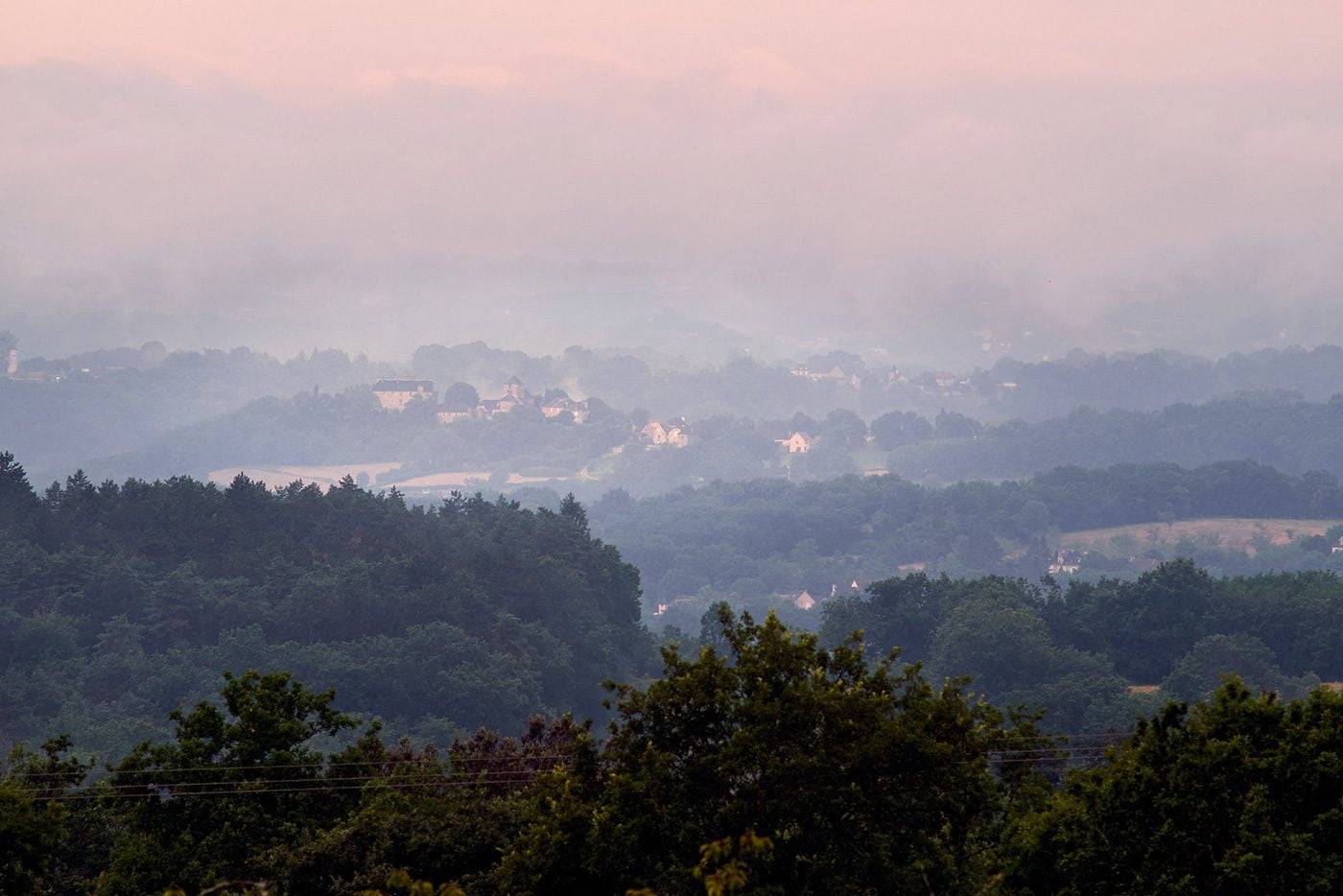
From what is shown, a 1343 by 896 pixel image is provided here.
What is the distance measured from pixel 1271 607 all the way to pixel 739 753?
8613cm

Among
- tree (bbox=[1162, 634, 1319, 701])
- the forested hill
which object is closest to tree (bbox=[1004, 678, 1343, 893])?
the forested hill

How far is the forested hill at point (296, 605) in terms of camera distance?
89625 mm

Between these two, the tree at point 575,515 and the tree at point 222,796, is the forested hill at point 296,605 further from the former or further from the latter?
the tree at point 222,796

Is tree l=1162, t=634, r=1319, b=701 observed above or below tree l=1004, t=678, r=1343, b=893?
below

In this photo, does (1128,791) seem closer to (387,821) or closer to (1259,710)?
(1259,710)

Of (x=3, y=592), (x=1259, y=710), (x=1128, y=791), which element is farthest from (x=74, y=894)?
(x=3, y=592)

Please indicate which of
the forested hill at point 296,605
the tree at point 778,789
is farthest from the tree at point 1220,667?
the tree at point 778,789

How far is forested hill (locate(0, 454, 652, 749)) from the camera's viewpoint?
8962cm

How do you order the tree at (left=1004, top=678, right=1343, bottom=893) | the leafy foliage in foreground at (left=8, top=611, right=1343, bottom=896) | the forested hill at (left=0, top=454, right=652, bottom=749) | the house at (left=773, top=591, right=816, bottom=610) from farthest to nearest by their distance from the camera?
the house at (left=773, top=591, right=816, bottom=610)
the forested hill at (left=0, top=454, right=652, bottom=749)
the leafy foliage in foreground at (left=8, top=611, right=1343, bottom=896)
the tree at (left=1004, top=678, right=1343, bottom=893)

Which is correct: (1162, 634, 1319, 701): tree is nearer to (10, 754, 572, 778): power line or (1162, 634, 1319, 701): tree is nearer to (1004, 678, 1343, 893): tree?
(10, 754, 572, 778): power line

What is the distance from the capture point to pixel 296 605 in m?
104

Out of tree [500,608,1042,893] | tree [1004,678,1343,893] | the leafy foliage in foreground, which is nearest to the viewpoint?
tree [1004,678,1343,893]

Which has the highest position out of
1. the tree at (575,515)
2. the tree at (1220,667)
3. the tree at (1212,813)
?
the tree at (575,515)

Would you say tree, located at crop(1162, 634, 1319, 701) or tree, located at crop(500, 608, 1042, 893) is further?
tree, located at crop(1162, 634, 1319, 701)
